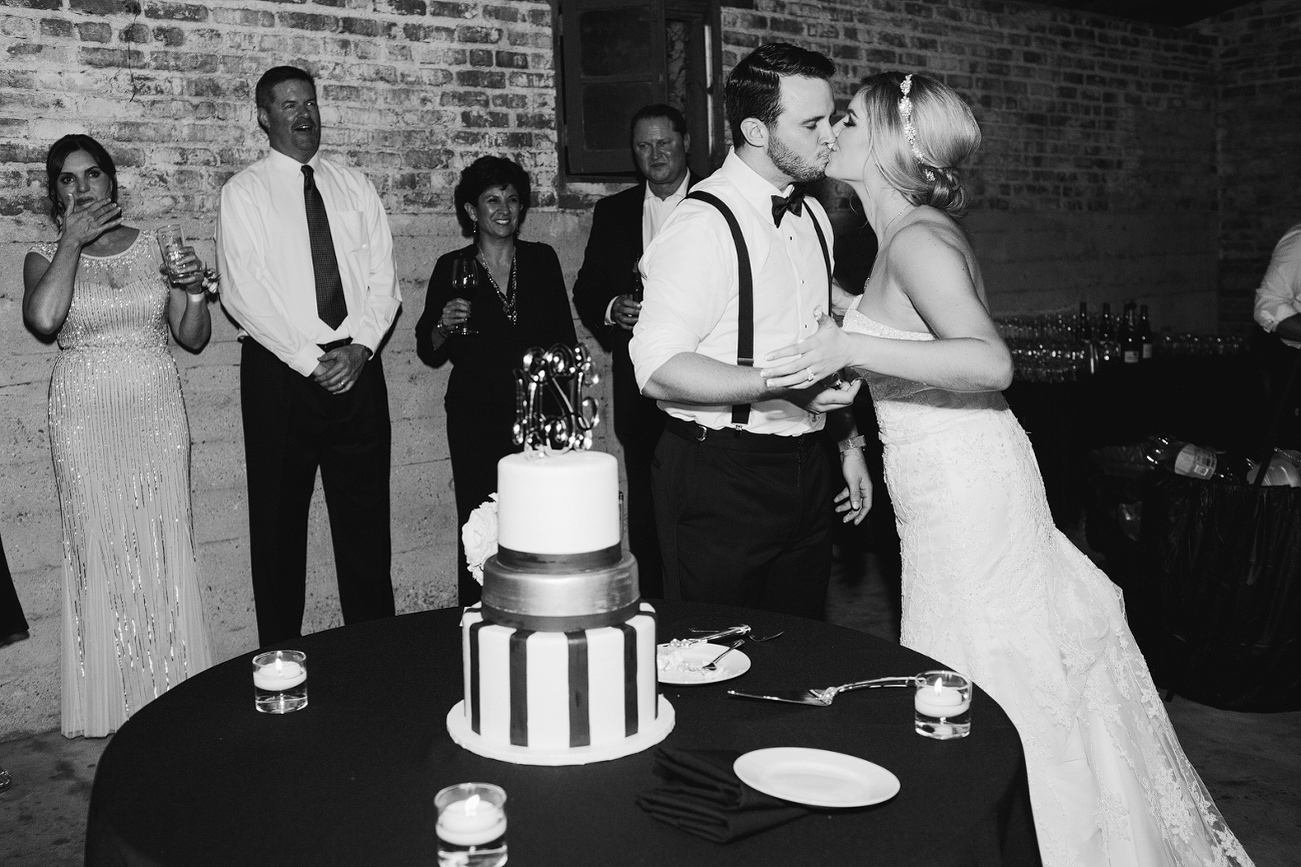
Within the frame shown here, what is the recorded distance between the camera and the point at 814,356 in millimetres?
2143

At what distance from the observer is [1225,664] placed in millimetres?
3971

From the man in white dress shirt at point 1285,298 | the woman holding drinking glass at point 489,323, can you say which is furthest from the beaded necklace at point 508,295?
the man in white dress shirt at point 1285,298

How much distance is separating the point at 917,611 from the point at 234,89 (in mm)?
3159

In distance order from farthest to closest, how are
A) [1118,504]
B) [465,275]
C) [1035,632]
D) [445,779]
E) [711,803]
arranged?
1. [1118,504]
2. [465,275]
3. [1035,632]
4. [445,779]
5. [711,803]

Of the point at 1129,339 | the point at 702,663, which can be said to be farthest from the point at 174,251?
the point at 1129,339

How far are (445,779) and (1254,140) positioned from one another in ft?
28.5

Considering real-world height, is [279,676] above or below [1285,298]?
below

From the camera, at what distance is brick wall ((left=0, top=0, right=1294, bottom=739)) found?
13.1ft

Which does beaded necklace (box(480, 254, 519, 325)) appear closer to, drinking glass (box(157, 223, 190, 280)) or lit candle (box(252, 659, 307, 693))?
drinking glass (box(157, 223, 190, 280))

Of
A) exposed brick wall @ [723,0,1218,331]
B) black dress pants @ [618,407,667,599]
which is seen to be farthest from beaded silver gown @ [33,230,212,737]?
exposed brick wall @ [723,0,1218,331]

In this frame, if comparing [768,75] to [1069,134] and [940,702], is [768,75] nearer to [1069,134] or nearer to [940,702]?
[940,702]

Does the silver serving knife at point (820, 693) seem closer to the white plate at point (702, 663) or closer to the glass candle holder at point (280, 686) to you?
the white plate at point (702, 663)

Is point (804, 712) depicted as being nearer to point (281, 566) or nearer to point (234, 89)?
point (281, 566)

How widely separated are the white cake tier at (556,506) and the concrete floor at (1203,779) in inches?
84.6
